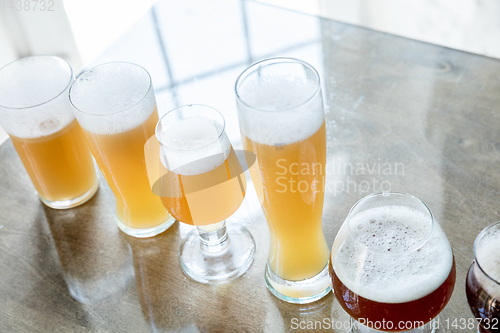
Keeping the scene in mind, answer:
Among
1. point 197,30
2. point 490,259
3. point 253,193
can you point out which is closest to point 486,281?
point 490,259

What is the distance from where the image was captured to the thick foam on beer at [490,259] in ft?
1.81

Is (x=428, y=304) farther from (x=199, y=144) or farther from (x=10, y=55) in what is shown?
(x=10, y=55)

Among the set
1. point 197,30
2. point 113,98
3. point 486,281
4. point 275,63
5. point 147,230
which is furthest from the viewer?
point 197,30

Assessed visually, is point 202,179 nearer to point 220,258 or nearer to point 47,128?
point 220,258

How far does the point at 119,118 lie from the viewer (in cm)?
75

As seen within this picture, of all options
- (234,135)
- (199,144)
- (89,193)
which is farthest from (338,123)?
(89,193)

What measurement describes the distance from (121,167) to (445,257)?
0.49m

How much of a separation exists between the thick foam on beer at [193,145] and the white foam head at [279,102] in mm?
87

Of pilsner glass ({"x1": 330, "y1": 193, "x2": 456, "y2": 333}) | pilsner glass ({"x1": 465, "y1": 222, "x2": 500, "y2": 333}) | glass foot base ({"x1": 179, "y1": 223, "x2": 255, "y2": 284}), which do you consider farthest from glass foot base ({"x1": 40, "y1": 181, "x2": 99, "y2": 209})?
pilsner glass ({"x1": 465, "y1": 222, "x2": 500, "y2": 333})

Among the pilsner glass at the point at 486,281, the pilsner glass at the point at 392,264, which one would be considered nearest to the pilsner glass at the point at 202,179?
the pilsner glass at the point at 392,264

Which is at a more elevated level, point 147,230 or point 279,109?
point 279,109

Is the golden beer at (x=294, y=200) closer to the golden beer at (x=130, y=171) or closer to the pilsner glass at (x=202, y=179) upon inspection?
the pilsner glass at (x=202, y=179)

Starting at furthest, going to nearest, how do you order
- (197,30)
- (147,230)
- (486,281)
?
(197,30) < (147,230) < (486,281)

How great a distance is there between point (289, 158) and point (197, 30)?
2.73 ft
